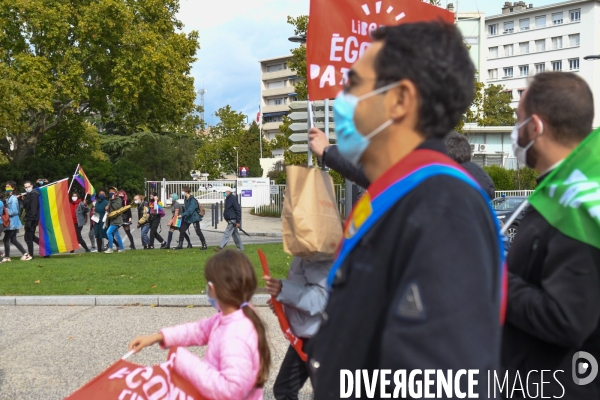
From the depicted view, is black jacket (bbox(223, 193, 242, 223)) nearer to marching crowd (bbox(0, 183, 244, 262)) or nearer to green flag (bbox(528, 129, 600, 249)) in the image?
marching crowd (bbox(0, 183, 244, 262))

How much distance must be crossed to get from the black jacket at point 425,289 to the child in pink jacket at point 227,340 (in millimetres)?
1328

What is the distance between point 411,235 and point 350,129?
36 cm

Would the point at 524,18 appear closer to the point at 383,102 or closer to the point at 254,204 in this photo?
the point at 254,204

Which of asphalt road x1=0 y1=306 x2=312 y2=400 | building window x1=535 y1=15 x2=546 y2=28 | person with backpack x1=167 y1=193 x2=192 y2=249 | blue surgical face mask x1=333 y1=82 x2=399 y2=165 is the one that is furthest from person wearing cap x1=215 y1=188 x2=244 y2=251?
building window x1=535 y1=15 x2=546 y2=28

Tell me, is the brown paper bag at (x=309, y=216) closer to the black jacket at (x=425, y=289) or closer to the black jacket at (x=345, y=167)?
the black jacket at (x=345, y=167)

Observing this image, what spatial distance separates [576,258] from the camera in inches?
77.8

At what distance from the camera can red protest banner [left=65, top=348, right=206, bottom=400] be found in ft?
9.29

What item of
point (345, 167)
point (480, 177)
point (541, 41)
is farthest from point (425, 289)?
point (541, 41)

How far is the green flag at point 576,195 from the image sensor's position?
1.99 meters

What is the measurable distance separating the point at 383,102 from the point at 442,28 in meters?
0.22

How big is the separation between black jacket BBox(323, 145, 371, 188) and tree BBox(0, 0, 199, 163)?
28.4 metres

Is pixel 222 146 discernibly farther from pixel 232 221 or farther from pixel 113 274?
pixel 113 274

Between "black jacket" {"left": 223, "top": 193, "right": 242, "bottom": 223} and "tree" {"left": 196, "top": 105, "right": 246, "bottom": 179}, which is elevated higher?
"tree" {"left": 196, "top": 105, "right": 246, "bottom": 179}

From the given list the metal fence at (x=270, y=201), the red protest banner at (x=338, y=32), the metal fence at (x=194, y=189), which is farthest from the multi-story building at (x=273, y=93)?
the red protest banner at (x=338, y=32)
